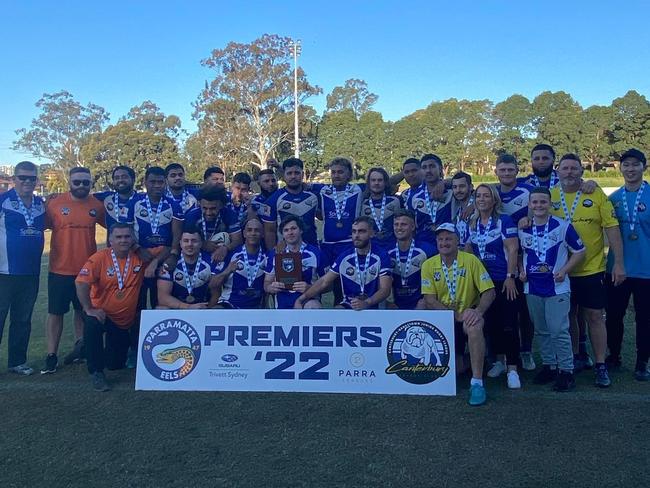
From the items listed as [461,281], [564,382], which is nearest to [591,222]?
[461,281]

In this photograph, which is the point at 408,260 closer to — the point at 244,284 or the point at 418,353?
the point at 418,353

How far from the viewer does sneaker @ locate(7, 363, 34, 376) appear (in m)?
5.43

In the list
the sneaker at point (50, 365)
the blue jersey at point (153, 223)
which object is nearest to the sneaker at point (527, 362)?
the blue jersey at point (153, 223)

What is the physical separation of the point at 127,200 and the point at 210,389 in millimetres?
2415

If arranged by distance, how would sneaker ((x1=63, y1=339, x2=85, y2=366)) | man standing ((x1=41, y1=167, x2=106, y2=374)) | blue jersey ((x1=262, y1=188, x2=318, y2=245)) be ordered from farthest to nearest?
blue jersey ((x1=262, y1=188, x2=318, y2=245)), sneaker ((x1=63, y1=339, x2=85, y2=366)), man standing ((x1=41, y1=167, x2=106, y2=374))

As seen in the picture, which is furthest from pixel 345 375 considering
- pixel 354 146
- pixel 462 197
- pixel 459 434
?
pixel 354 146

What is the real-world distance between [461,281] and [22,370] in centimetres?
445

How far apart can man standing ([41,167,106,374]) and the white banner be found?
1.32 meters

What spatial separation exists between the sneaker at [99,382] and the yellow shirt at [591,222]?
4435mm

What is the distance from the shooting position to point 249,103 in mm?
43688

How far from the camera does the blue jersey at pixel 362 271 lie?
5074mm

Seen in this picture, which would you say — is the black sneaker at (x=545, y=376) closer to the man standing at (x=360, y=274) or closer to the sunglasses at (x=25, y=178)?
the man standing at (x=360, y=274)

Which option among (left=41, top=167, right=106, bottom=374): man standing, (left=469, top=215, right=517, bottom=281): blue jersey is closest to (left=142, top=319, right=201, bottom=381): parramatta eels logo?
(left=41, top=167, right=106, bottom=374): man standing

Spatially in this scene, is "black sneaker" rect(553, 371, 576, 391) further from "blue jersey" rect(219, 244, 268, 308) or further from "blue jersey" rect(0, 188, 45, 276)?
"blue jersey" rect(0, 188, 45, 276)
